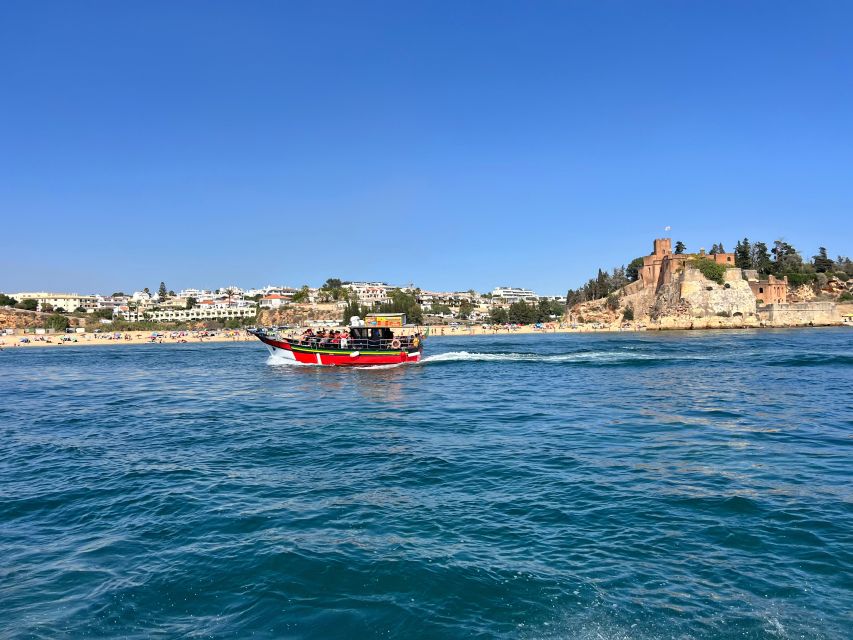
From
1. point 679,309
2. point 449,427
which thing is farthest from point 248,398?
point 679,309

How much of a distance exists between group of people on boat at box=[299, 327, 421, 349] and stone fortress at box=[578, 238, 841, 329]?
6476 cm

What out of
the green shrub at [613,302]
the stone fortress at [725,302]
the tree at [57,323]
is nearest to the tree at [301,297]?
the tree at [57,323]

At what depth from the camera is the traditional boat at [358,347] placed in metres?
39.0

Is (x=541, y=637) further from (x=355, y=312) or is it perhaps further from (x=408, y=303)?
(x=408, y=303)

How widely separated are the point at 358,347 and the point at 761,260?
4039 inches

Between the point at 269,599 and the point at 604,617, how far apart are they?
3691 mm

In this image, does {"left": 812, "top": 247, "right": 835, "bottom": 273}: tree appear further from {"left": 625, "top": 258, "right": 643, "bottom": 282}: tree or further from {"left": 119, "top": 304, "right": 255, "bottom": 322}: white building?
{"left": 119, "top": 304, "right": 255, "bottom": 322}: white building

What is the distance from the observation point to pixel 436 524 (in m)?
8.56

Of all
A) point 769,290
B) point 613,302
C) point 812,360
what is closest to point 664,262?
point 613,302

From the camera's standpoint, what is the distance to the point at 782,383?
2567 cm

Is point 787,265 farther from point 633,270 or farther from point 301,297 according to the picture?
point 301,297

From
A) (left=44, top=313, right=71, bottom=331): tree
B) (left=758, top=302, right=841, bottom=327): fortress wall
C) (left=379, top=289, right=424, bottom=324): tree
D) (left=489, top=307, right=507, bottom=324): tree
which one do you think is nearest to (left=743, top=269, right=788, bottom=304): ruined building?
(left=758, top=302, right=841, bottom=327): fortress wall

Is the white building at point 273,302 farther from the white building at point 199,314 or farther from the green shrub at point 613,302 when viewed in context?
the green shrub at point 613,302

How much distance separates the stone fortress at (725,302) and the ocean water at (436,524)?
7512 cm
